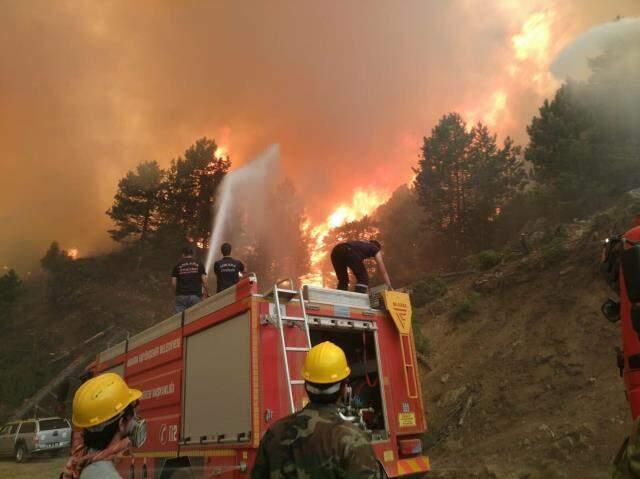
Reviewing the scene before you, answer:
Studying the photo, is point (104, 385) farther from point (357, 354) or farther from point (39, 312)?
point (39, 312)

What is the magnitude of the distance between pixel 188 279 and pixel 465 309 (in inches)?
360

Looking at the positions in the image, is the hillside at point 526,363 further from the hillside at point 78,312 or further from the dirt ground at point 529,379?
the hillside at point 78,312

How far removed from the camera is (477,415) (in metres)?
9.73

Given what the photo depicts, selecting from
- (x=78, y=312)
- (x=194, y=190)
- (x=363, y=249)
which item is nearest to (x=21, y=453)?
(x=363, y=249)

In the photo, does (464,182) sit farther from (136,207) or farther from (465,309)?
(136,207)

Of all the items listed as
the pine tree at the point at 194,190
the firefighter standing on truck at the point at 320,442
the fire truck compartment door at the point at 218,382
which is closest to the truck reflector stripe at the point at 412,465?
the fire truck compartment door at the point at 218,382

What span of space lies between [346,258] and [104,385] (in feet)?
16.0

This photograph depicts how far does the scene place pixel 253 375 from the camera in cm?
473

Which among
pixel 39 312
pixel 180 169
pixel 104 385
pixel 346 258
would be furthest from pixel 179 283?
pixel 39 312

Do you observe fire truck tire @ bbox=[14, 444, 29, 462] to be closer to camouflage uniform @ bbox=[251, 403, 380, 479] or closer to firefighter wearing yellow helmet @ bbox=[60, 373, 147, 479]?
firefighter wearing yellow helmet @ bbox=[60, 373, 147, 479]

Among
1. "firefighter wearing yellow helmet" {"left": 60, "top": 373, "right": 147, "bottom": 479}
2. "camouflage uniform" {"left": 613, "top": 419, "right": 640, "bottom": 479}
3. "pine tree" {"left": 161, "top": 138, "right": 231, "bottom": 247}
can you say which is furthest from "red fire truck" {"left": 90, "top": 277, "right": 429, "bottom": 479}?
"pine tree" {"left": 161, "top": 138, "right": 231, "bottom": 247}

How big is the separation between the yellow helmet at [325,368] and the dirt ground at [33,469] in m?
12.9

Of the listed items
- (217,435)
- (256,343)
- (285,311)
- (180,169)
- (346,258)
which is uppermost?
(180,169)

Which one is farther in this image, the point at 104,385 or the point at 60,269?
the point at 60,269
